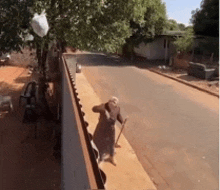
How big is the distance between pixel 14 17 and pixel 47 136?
3761mm

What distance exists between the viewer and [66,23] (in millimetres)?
8859

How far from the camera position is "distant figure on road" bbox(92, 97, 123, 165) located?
5.71 metres

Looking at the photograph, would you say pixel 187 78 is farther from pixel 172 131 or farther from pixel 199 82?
pixel 172 131

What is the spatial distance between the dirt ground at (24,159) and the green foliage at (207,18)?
20.2 m

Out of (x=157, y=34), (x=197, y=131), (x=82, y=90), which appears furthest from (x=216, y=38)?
(x=197, y=131)

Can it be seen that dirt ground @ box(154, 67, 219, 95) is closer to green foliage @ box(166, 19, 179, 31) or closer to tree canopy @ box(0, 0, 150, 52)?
tree canopy @ box(0, 0, 150, 52)

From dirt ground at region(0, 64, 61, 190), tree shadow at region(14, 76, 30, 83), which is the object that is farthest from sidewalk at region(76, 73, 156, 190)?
tree shadow at region(14, 76, 30, 83)

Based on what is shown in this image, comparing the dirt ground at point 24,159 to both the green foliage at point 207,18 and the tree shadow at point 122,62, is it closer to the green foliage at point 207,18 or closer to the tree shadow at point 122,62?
the tree shadow at point 122,62

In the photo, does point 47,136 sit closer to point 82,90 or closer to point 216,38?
point 82,90

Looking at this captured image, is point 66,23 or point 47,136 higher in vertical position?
point 66,23

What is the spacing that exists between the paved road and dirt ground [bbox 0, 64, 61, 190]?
2.36 metres

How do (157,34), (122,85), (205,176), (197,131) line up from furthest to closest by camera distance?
(157,34), (122,85), (197,131), (205,176)

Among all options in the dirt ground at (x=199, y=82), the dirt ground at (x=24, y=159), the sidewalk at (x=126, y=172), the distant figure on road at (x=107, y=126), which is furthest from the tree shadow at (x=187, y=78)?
the distant figure on road at (x=107, y=126)

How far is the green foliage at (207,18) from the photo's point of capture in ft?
74.1
